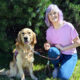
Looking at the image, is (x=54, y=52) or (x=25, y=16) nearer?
(x=54, y=52)

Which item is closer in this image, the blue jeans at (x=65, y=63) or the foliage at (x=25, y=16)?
the blue jeans at (x=65, y=63)

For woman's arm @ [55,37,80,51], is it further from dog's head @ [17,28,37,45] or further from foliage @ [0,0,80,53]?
foliage @ [0,0,80,53]

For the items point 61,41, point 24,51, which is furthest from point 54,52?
point 24,51

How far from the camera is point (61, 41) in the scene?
11.2 feet

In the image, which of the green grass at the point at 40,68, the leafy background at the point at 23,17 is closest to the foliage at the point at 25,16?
the leafy background at the point at 23,17

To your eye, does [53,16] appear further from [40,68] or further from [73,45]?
[40,68]

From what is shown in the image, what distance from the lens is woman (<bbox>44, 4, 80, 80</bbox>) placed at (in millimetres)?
3245

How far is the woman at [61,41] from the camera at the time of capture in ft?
10.6

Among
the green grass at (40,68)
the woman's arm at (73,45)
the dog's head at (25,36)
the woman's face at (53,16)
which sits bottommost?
the green grass at (40,68)

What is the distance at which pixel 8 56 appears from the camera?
4.50 m

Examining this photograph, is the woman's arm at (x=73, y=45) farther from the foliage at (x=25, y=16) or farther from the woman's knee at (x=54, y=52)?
the foliage at (x=25, y=16)

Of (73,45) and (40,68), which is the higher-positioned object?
(73,45)

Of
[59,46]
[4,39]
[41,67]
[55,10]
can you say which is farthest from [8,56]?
[55,10]

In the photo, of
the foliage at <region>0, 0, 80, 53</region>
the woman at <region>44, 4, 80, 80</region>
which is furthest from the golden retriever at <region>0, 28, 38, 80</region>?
the foliage at <region>0, 0, 80, 53</region>
